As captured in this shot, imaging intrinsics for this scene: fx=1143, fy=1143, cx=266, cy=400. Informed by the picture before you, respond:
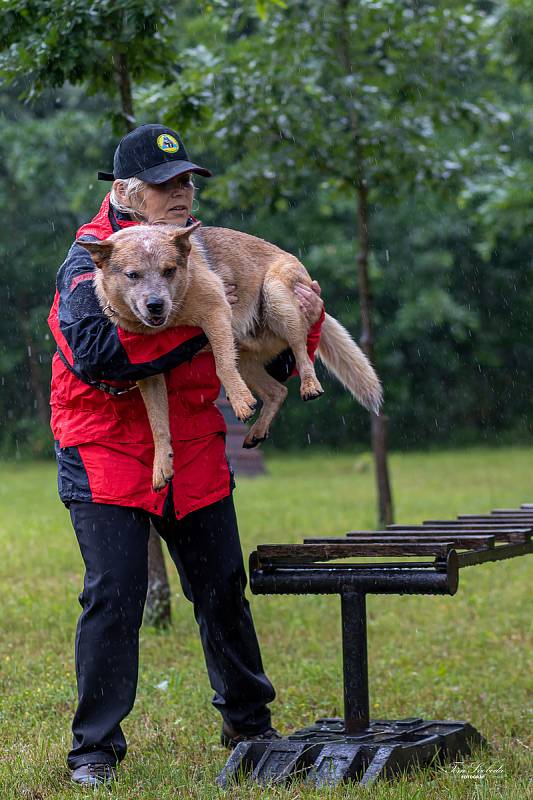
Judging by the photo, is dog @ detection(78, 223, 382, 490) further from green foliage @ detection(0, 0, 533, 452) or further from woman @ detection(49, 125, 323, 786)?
green foliage @ detection(0, 0, 533, 452)

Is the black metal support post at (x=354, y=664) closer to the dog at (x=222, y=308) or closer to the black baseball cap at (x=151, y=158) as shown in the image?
the dog at (x=222, y=308)

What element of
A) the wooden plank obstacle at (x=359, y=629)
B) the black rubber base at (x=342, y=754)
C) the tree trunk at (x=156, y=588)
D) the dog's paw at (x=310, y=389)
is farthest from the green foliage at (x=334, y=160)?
the black rubber base at (x=342, y=754)

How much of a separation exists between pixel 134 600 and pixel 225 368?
914mm

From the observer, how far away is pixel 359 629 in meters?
4.36

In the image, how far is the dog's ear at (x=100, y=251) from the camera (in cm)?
404

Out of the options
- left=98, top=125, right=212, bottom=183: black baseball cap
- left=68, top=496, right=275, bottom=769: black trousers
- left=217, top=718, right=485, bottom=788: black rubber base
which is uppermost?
left=98, top=125, right=212, bottom=183: black baseball cap

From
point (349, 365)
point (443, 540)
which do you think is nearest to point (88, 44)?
point (349, 365)

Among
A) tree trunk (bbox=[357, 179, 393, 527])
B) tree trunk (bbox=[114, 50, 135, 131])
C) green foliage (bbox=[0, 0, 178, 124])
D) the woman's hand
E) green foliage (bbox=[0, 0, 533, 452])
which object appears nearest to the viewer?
the woman's hand

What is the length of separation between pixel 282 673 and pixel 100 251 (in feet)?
10.7

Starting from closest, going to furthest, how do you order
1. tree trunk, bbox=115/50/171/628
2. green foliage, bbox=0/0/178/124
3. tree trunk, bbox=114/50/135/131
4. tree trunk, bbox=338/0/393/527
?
1. green foliage, bbox=0/0/178/124
2. tree trunk, bbox=114/50/135/131
3. tree trunk, bbox=115/50/171/628
4. tree trunk, bbox=338/0/393/527

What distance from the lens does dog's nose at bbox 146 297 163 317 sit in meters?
3.93

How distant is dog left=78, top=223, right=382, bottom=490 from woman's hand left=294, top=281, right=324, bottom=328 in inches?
1.0

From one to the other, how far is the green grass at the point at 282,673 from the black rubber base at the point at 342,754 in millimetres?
79

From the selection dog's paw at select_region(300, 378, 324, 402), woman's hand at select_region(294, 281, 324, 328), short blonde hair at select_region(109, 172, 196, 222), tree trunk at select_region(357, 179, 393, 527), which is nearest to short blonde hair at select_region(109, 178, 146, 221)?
short blonde hair at select_region(109, 172, 196, 222)
